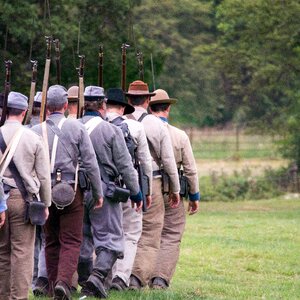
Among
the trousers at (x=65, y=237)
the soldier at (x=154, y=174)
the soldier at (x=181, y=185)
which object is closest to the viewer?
the trousers at (x=65, y=237)

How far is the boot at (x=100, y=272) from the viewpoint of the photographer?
11.3 metres

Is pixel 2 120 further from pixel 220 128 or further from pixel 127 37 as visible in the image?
pixel 220 128

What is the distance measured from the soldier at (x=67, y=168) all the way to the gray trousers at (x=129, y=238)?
3.51 ft

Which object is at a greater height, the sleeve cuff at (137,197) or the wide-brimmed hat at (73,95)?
the wide-brimmed hat at (73,95)

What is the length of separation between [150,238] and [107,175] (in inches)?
55.5

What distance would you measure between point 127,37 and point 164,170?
54.6 ft

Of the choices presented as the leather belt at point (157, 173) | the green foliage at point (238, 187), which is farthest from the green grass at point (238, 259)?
the green foliage at point (238, 187)

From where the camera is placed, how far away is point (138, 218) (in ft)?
41.4

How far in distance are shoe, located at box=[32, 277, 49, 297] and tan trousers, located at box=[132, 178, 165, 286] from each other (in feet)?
3.89

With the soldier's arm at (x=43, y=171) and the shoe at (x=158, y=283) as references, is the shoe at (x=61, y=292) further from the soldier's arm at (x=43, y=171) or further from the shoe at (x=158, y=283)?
the shoe at (x=158, y=283)

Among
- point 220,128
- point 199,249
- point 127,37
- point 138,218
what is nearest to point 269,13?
point 127,37

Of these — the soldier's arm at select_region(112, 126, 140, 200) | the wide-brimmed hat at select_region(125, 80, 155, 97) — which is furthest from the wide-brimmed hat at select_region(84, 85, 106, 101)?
the wide-brimmed hat at select_region(125, 80, 155, 97)

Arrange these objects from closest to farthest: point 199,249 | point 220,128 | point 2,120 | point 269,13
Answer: point 2,120, point 199,249, point 269,13, point 220,128

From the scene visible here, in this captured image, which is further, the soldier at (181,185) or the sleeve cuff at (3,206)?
the soldier at (181,185)
